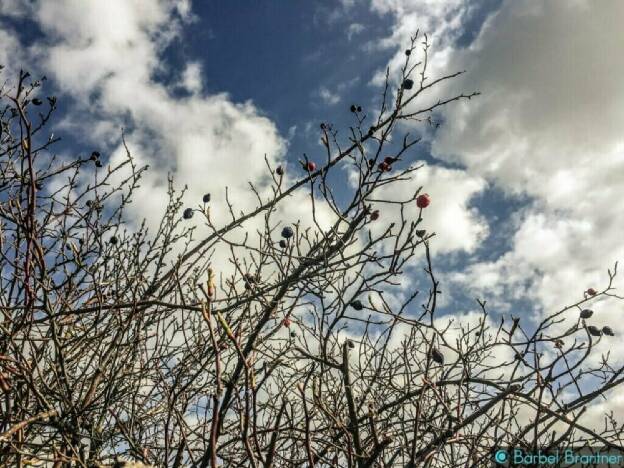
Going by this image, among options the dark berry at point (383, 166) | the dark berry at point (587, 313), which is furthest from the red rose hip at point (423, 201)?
the dark berry at point (587, 313)

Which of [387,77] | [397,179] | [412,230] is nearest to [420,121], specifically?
[387,77]

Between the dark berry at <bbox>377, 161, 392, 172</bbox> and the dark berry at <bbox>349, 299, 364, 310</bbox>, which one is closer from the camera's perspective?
the dark berry at <bbox>377, 161, 392, 172</bbox>

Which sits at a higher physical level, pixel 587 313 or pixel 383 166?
pixel 383 166

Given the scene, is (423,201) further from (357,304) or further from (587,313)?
(587,313)

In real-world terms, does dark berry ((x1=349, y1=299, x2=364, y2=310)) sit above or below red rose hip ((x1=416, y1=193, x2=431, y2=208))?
below

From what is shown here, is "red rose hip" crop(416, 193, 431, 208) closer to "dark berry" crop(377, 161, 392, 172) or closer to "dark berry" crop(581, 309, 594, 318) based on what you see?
"dark berry" crop(377, 161, 392, 172)

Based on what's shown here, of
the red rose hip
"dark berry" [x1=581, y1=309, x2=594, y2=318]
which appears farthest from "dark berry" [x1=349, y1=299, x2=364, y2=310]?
"dark berry" [x1=581, y1=309, x2=594, y2=318]

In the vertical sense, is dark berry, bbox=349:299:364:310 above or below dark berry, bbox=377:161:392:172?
below

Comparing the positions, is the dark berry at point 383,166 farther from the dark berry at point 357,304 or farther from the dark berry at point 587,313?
the dark berry at point 587,313

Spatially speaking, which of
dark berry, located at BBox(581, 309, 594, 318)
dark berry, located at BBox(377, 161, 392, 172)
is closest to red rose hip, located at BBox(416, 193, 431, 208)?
dark berry, located at BBox(377, 161, 392, 172)

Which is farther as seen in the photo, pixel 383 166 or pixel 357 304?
pixel 357 304

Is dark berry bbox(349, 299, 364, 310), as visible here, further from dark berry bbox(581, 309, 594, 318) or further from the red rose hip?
dark berry bbox(581, 309, 594, 318)

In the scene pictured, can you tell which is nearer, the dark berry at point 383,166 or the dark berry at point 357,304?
the dark berry at point 383,166

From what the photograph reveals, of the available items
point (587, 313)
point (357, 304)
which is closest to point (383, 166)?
point (357, 304)
